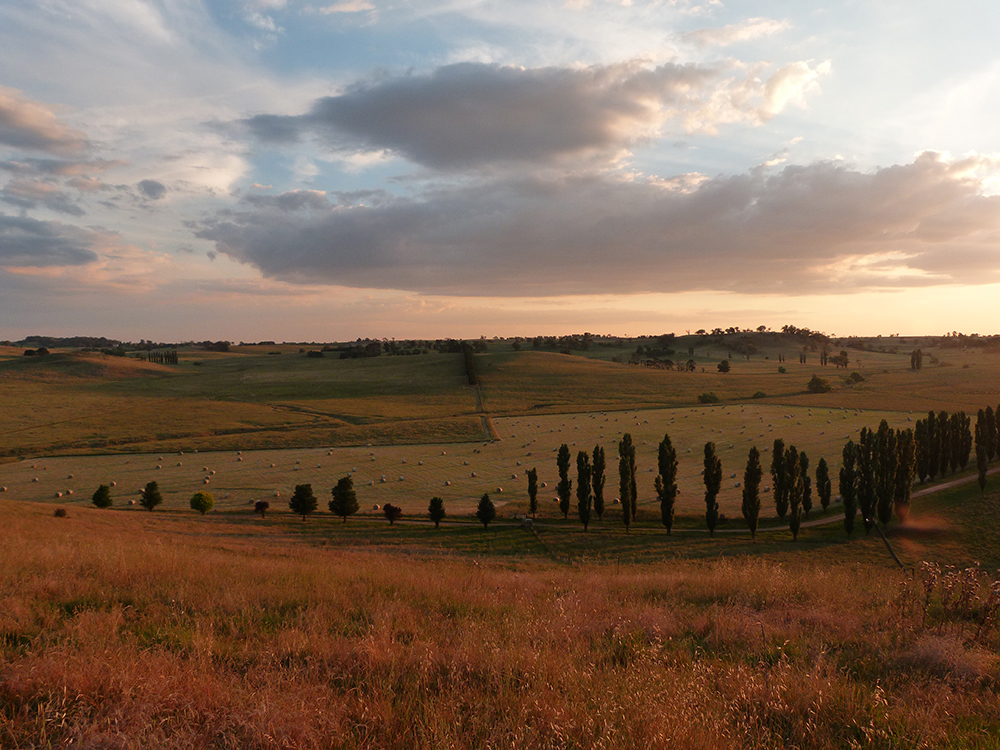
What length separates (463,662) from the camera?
21.0 ft

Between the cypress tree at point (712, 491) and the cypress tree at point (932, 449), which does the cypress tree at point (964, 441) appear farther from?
the cypress tree at point (712, 491)

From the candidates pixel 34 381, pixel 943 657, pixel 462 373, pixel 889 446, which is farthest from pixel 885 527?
pixel 34 381

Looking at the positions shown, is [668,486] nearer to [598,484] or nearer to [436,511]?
[598,484]

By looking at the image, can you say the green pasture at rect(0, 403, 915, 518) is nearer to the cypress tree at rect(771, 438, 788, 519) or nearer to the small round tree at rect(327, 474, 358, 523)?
the cypress tree at rect(771, 438, 788, 519)

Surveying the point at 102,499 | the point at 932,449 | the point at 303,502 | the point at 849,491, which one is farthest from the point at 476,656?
the point at 932,449

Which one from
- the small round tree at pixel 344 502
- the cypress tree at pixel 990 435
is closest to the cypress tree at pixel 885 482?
the cypress tree at pixel 990 435

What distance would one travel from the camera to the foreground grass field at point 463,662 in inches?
193

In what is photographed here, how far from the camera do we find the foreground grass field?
16.1 feet

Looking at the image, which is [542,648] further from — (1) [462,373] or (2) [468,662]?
(1) [462,373]

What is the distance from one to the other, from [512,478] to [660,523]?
2057cm

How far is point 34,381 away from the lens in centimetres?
13250

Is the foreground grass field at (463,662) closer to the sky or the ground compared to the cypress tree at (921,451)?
closer to the sky

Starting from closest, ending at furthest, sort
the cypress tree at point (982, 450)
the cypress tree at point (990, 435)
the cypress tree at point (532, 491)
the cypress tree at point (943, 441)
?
the cypress tree at point (532, 491), the cypress tree at point (982, 450), the cypress tree at point (990, 435), the cypress tree at point (943, 441)

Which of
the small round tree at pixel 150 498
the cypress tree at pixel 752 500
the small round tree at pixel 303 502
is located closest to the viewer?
the cypress tree at pixel 752 500
